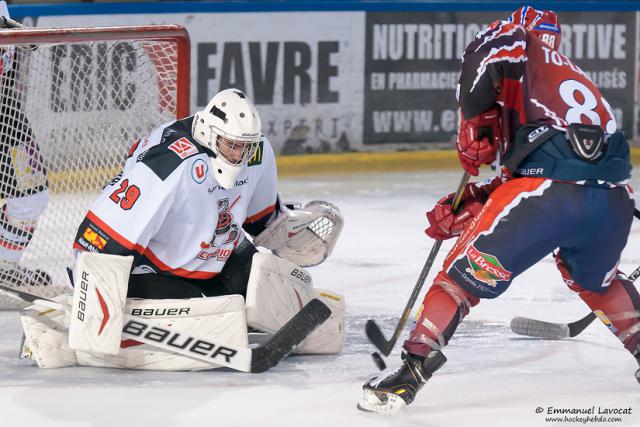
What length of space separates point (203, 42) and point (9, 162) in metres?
2.31

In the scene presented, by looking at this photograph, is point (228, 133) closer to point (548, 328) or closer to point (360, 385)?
point (360, 385)

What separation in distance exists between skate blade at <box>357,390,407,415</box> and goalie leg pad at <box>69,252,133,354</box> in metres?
0.63

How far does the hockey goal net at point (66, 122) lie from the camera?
4324 mm

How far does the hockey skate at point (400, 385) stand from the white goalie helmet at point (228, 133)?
693 millimetres

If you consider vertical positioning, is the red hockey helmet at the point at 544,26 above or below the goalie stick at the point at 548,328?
above

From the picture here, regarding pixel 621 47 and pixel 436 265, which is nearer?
pixel 436 265

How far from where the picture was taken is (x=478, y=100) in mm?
3211

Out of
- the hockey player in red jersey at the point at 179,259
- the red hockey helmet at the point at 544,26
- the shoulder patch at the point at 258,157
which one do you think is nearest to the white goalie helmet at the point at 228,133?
the hockey player in red jersey at the point at 179,259

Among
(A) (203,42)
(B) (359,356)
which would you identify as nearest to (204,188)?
(B) (359,356)

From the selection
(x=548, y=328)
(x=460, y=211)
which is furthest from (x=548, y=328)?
(x=460, y=211)

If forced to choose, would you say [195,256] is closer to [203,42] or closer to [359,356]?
[359,356]

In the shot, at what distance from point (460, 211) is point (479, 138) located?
29 centimetres

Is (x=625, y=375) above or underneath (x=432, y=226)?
underneath

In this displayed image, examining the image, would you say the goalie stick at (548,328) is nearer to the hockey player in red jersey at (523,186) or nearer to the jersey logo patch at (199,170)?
the hockey player in red jersey at (523,186)
